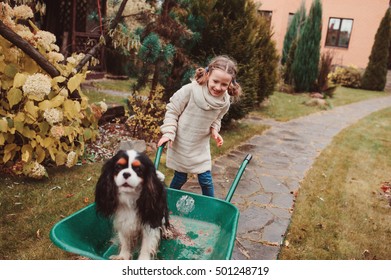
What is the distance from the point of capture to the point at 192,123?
2.95 metres

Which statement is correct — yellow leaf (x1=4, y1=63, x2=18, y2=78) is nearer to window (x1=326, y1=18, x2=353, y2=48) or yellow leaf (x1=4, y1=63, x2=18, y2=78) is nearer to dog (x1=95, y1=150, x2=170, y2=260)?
dog (x1=95, y1=150, x2=170, y2=260)

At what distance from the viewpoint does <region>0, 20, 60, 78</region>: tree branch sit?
3307 mm

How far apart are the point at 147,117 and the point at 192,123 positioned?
2.32 meters

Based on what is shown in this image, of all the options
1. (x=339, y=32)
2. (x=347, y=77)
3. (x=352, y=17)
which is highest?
(x=352, y=17)

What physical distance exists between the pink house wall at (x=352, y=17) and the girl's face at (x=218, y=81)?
18.0 m

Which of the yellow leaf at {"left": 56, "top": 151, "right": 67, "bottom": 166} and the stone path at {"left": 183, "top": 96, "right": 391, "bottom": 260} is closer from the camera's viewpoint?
the stone path at {"left": 183, "top": 96, "right": 391, "bottom": 260}

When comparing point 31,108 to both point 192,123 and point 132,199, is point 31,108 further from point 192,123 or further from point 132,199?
point 132,199

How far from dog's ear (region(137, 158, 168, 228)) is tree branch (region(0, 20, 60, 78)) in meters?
2.20

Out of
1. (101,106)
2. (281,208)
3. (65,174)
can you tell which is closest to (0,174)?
(65,174)

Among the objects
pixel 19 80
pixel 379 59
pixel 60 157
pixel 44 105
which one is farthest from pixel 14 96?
pixel 379 59

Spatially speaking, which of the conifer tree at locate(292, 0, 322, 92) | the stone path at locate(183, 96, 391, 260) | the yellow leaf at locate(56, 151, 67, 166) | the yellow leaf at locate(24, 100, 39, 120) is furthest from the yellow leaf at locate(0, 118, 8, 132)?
the conifer tree at locate(292, 0, 322, 92)

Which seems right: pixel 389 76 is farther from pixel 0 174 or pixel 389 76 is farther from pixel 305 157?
pixel 0 174

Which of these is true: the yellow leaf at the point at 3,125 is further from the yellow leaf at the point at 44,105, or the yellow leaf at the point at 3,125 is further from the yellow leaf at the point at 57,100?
the yellow leaf at the point at 57,100

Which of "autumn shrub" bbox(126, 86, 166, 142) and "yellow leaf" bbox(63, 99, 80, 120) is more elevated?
"yellow leaf" bbox(63, 99, 80, 120)
